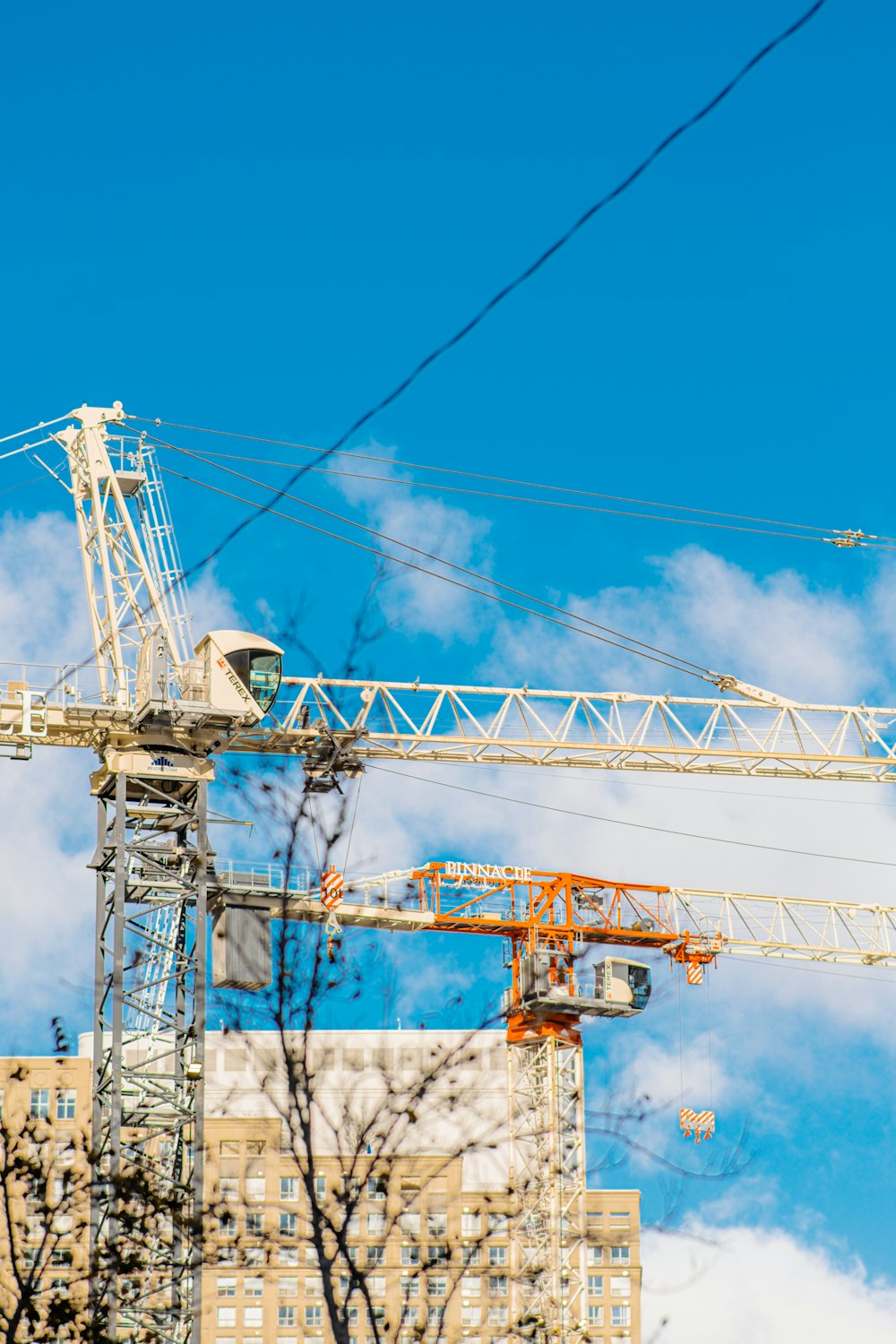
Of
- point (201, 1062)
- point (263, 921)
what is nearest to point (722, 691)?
point (263, 921)

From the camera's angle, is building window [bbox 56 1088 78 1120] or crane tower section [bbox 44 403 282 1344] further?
building window [bbox 56 1088 78 1120]

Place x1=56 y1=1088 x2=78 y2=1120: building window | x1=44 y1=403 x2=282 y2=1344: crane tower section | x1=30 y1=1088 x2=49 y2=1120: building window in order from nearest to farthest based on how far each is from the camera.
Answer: x1=44 y1=403 x2=282 y2=1344: crane tower section < x1=56 y1=1088 x2=78 y2=1120: building window < x1=30 y1=1088 x2=49 y2=1120: building window

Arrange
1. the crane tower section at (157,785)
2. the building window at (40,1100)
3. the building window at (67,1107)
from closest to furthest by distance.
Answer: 1. the crane tower section at (157,785)
2. the building window at (67,1107)
3. the building window at (40,1100)

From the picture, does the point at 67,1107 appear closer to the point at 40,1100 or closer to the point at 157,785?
the point at 40,1100

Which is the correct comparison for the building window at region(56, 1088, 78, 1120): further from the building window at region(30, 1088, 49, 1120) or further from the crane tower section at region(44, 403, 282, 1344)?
the crane tower section at region(44, 403, 282, 1344)

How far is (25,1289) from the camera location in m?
25.5

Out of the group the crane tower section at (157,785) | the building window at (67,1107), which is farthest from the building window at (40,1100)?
the crane tower section at (157,785)

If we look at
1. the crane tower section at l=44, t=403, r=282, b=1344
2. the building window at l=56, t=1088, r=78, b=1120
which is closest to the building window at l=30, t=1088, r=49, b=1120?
the building window at l=56, t=1088, r=78, b=1120

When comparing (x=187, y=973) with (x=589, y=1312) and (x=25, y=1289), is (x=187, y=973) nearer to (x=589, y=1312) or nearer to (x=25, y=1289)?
(x=25, y=1289)

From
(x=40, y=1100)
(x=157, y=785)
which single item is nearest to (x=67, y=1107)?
(x=40, y=1100)

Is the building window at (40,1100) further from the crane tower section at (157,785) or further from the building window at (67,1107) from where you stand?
the crane tower section at (157,785)

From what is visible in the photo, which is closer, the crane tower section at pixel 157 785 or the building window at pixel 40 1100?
the crane tower section at pixel 157 785

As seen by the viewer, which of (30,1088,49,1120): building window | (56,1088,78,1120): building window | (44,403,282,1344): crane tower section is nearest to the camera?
(44,403,282,1344): crane tower section

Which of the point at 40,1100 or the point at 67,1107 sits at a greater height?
the point at 40,1100
